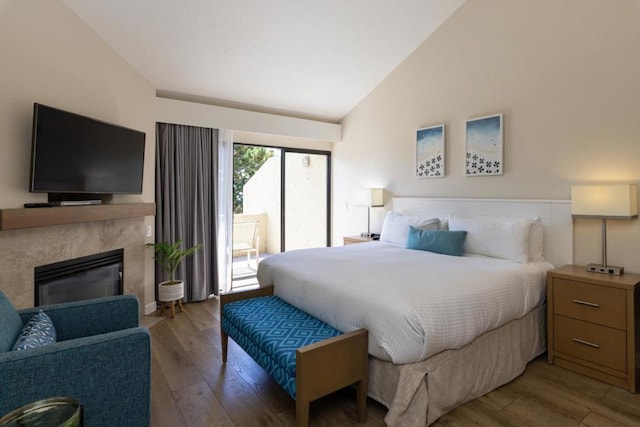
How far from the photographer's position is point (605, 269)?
2.66 meters

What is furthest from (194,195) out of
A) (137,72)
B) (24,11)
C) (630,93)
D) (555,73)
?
(630,93)

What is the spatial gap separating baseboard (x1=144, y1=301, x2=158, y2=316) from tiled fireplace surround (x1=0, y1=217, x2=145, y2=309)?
0.44 ft

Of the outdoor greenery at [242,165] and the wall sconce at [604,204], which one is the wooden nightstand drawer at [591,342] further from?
the outdoor greenery at [242,165]

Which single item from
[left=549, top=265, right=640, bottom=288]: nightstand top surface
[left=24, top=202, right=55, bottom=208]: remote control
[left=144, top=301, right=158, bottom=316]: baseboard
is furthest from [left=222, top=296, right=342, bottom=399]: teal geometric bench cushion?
[left=549, top=265, right=640, bottom=288]: nightstand top surface

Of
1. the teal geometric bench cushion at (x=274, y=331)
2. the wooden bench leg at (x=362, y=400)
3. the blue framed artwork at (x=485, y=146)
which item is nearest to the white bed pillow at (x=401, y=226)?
the blue framed artwork at (x=485, y=146)

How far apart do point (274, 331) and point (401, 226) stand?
222cm

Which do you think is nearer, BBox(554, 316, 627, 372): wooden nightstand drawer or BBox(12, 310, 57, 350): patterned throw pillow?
BBox(12, 310, 57, 350): patterned throw pillow

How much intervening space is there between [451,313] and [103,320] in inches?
80.3

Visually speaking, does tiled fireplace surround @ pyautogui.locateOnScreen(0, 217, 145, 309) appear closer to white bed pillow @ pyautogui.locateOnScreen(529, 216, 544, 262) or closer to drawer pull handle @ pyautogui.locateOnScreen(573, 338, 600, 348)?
white bed pillow @ pyautogui.locateOnScreen(529, 216, 544, 262)

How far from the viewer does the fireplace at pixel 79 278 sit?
2.63 metres

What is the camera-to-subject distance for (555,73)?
309 cm

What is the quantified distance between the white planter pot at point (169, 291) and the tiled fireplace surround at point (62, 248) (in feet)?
0.61

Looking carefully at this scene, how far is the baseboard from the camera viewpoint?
3787 mm

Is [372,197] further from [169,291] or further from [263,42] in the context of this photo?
[169,291]
